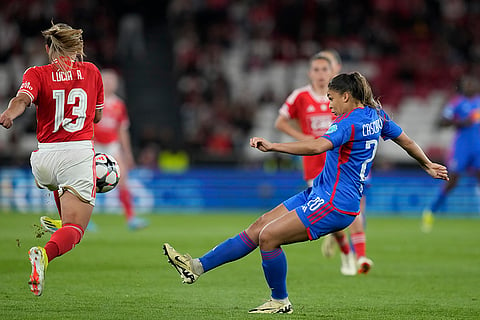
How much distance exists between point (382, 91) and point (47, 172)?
813 inches

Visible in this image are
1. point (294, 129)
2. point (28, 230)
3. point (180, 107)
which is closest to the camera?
point (294, 129)

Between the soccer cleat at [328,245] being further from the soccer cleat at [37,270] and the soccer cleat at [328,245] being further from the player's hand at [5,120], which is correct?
the player's hand at [5,120]

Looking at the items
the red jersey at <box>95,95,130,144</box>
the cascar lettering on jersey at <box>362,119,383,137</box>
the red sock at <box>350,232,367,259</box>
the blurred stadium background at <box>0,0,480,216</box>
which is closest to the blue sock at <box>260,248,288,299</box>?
the cascar lettering on jersey at <box>362,119,383,137</box>

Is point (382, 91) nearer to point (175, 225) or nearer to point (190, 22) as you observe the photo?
point (190, 22)

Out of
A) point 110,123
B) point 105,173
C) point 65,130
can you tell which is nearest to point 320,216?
point 105,173

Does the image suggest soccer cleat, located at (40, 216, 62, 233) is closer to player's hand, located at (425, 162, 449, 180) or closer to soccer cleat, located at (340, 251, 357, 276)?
player's hand, located at (425, 162, 449, 180)

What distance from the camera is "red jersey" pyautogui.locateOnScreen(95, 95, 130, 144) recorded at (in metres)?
15.0

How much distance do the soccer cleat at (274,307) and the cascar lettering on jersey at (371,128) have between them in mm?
1535

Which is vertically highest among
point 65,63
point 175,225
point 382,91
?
point 65,63

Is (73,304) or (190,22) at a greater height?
(190,22)

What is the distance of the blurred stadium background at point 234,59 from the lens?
2472cm

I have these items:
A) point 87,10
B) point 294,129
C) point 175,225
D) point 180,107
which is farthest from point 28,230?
point 87,10

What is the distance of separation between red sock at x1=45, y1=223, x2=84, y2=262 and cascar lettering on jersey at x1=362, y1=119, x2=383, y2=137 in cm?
250

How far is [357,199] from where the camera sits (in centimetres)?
696
